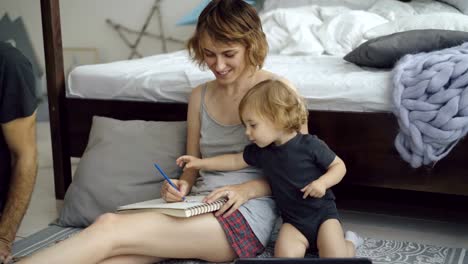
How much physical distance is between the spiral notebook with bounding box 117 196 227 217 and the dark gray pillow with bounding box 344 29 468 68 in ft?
2.38

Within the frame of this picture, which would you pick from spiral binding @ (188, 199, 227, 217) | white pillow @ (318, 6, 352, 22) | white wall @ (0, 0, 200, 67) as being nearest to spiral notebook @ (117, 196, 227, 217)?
spiral binding @ (188, 199, 227, 217)

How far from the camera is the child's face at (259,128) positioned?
4.98 ft

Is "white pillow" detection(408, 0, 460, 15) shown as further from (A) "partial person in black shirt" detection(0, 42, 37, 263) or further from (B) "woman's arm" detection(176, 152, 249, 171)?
(A) "partial person in black shirt" detection(0, 42, 37, 263)

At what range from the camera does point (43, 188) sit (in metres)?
2.49

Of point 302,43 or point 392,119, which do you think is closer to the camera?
point 392,119

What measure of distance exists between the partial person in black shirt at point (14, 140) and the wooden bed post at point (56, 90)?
0.54m

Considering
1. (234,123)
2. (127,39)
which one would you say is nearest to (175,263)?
(234,123)

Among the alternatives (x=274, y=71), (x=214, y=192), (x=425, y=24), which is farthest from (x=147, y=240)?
(x=425, y=24)

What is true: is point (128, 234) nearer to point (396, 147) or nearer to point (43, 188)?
point (396, 147)

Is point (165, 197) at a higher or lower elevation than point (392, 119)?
lower

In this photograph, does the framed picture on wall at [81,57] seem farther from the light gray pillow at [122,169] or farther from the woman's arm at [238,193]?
the woman's arm at [238,193]

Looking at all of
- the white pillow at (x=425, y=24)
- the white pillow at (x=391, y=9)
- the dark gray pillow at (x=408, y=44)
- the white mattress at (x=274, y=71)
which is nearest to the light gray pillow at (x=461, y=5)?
the white pillow at (x=391, y=9)

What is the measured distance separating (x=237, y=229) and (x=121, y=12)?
2.49 meters

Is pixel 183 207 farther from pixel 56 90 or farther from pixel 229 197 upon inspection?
pixel 56 90
